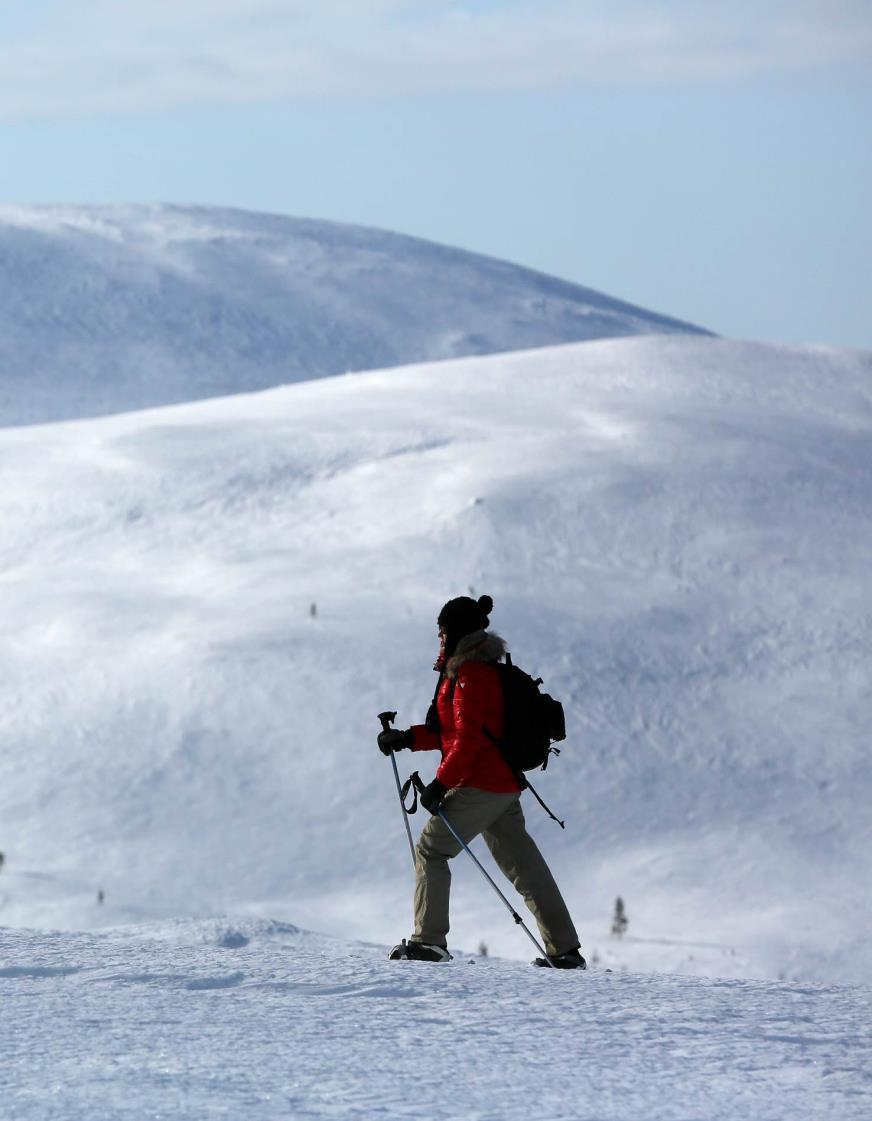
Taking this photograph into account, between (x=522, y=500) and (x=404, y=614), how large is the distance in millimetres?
3461

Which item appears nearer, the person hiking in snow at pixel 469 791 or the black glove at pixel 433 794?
the person hiking in snow at pixel 469 791

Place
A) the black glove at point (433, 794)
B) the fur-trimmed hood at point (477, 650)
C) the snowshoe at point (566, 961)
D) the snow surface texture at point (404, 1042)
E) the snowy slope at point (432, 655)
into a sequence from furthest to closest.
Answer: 1. the snowy slope at point (432, 655)
2. the snowshoe at point (566, 961)
3. the black glove at point (433, 794)
4. the fur-trimmed hood at point (477, 650)
5. the snow surface texture at point (404, 1042)

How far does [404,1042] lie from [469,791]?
1782 mm

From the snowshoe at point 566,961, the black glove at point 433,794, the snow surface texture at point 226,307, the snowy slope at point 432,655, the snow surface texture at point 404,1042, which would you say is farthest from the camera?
the snow surface texture at point 226,307

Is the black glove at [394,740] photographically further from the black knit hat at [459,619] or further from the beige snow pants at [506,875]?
the black knit hat at [459,619]

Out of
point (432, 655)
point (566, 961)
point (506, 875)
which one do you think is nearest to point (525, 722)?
point (506, 875)

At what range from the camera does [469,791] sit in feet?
20.5

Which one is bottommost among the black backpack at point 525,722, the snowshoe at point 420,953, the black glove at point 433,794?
the snowshoe at point 420,953

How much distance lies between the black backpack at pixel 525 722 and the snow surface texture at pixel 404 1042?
0.78 m

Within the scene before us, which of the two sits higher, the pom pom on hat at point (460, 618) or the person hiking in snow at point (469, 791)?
the pom pom on hat at point (460, 618)

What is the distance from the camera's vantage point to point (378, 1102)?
3.94 m

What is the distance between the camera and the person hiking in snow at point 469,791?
6.14m

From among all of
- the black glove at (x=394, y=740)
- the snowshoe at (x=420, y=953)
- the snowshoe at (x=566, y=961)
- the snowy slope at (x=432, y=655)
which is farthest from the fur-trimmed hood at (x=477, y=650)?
the snowy slope at (x=432, y=655)

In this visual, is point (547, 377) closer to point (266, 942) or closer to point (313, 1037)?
point (266, 942)
